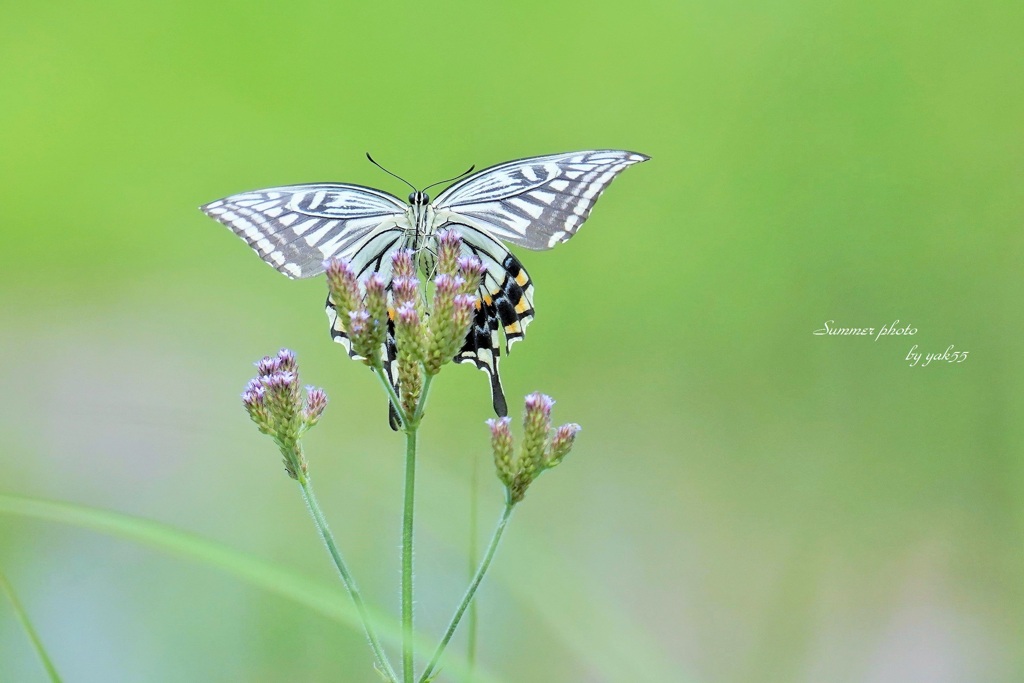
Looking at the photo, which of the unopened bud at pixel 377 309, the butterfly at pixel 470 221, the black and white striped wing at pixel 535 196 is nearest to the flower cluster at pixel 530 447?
the unopened bud at pixel 377 309

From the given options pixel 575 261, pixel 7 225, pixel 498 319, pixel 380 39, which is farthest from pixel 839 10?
pixel 7 225

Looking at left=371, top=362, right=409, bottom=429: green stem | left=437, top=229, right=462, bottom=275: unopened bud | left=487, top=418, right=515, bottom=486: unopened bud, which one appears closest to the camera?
left=371, top=362, right=409, bottom=429: green stem

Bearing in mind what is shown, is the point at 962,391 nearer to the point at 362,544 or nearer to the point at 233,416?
the point at 362,544

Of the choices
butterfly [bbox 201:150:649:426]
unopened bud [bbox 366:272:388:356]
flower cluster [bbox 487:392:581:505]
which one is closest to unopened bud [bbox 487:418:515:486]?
flower cluster [bbox 487:392:581:505]

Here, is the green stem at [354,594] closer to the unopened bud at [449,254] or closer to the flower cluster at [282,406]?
the flower cluster at [282,406]

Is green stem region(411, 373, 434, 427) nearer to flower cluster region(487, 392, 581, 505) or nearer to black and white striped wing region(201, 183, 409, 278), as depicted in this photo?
flower cluster region(487, 392, 581, 505)

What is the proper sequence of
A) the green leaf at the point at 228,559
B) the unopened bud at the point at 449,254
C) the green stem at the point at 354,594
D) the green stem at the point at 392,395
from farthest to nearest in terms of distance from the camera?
the unopened bud at the point at 449,254
the green stem at the point at 392,395
the green stem at the point at 354,594
the green leaf at the point at 228,559

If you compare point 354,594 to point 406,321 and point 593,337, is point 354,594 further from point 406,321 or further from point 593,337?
point 593,337

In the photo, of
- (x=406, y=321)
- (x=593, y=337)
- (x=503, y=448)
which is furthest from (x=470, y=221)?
(x=593, y=337)
